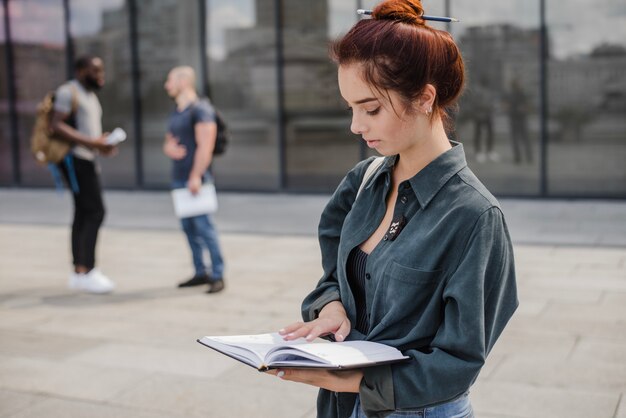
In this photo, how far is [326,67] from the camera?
43.1 ft

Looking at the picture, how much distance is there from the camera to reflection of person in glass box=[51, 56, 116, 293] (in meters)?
6.72

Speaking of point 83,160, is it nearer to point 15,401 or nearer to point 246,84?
point 15,401

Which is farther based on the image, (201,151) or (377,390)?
(201,151)

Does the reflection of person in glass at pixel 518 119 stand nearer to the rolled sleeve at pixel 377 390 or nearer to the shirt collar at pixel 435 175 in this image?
the shirt collar at pixel 435 175

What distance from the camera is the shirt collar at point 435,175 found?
181 centimetres

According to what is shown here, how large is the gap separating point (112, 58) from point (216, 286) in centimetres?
864

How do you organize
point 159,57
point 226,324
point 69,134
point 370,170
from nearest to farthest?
point 370,170 → point 226,324 → point 69,134 → point 159,57

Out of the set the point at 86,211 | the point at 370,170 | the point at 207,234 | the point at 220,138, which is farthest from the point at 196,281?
the point at 370,170

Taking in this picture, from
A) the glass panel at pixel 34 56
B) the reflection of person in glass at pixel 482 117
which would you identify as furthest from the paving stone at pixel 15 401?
the glass panel at pixel 34 56

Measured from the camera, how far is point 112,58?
14438 mm

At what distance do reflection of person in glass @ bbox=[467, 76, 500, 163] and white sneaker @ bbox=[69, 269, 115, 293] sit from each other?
22.8 feet

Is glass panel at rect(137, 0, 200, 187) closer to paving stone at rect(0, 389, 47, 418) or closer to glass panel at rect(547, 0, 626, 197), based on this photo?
glass panel at rect(547, 0, 626, 197)

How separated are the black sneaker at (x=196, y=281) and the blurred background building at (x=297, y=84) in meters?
6.12

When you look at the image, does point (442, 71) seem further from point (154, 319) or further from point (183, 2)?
point (183, 2)
